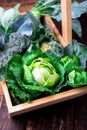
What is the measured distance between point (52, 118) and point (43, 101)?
6 centimetres

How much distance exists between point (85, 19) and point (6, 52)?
1.22 ft

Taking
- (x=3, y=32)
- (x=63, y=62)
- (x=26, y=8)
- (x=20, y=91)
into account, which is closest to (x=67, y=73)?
(x=63, y=62)

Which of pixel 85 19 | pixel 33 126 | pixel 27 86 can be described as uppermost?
pixel 85 19

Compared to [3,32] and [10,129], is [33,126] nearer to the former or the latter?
[10,129]

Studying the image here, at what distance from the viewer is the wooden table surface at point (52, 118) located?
2.13 ft

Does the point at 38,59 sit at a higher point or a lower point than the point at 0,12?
lower

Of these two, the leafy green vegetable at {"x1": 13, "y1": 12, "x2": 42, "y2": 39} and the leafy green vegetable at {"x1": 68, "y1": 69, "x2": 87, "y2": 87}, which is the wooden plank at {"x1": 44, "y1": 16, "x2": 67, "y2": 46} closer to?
the leafy green vegetable at {"x1": 13, "y1": 12, "x2": 42, "y2": 39}

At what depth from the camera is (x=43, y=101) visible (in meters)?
0.64

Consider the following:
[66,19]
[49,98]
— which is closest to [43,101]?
[49,98]

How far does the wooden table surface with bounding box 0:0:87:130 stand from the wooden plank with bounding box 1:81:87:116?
0.03 m

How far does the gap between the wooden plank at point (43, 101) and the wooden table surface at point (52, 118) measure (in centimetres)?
3

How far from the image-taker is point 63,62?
0.70 meters

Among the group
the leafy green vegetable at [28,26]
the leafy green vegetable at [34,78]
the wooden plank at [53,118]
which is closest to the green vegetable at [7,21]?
the leafy green vegetable at [28,26]

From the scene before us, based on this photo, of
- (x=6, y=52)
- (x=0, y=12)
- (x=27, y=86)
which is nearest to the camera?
(x=27, y=86)
